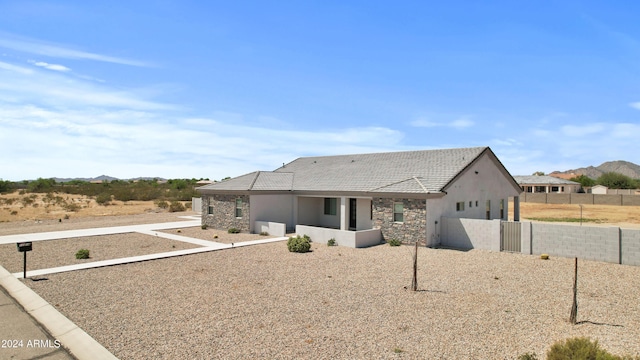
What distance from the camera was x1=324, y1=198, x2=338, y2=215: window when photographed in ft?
91.8

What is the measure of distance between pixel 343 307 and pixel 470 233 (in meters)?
12.5

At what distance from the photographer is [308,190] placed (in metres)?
26.6

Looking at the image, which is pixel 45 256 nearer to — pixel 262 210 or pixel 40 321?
pixel 40 321

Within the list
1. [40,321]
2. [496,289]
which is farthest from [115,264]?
[496,289]

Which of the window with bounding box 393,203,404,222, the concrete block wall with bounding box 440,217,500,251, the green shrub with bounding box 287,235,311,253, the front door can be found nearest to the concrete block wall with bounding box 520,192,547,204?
the front door

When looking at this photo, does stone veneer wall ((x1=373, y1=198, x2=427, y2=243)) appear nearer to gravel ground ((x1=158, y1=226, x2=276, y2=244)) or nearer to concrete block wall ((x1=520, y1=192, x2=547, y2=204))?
gravel ground ((x1=158, y1=226, x2=276, y2=244))

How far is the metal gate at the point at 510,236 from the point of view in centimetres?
1886

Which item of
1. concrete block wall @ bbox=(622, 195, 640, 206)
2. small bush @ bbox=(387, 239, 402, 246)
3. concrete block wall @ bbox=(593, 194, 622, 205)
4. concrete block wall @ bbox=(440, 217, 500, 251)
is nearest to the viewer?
concrete block wall @ bbox=(440, 217, 500, 251)

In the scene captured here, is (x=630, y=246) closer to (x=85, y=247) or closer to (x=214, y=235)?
(x=214, y=235)

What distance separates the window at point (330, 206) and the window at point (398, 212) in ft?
22.9

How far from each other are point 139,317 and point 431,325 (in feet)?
23.8

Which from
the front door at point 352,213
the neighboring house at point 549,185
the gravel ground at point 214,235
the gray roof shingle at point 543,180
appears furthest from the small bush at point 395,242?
the gray roof shingle at point 543,180

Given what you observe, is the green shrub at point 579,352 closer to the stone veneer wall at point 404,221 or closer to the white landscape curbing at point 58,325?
the white landscape curbing at point 58,325

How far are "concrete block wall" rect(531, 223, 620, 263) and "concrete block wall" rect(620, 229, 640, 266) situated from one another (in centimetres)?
21
